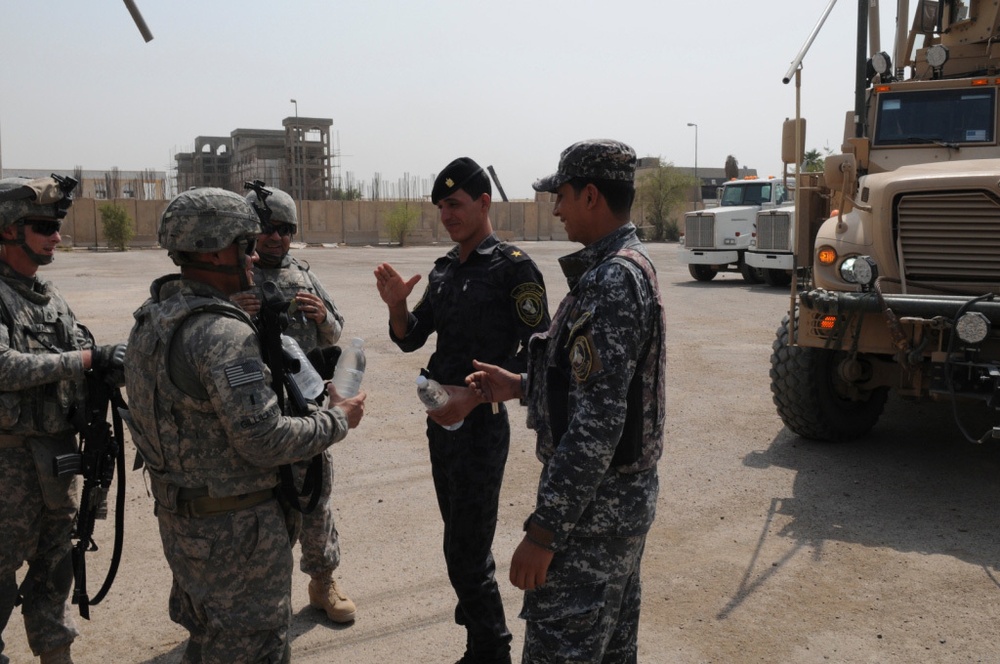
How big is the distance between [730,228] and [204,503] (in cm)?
1807

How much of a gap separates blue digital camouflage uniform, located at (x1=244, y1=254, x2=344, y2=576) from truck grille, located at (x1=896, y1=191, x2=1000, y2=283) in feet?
12.0

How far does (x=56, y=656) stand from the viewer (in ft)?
10.5

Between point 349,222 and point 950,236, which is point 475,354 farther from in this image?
point 349,222

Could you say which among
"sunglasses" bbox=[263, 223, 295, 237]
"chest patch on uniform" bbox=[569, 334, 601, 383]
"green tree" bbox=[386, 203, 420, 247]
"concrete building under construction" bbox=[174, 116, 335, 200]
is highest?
"concrete building under construction" bbox=[174, 116, 335, 200]

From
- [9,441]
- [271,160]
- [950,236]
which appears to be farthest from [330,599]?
[271,160]

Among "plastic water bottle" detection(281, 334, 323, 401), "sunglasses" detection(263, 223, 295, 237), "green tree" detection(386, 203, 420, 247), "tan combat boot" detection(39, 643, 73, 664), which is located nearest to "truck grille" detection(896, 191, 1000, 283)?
"sunglasses" detection(263, 223, 295, 237)

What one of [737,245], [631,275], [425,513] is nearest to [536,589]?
[631,275]

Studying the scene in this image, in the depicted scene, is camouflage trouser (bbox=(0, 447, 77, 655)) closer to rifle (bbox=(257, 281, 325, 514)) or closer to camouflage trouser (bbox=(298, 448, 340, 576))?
camouflage trouser (bbox=(298, 448, 340, 576))

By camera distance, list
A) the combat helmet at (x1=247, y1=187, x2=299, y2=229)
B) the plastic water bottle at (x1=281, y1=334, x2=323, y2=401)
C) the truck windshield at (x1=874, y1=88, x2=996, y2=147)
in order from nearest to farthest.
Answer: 1. the plastic water bottle at (x1=281, y1=334, x2=323, y2=401)
2. the combat helmet at (x1=247, y1=187, x2=299, y2=229)
3. the truck windshield at (x1=874, y1=88, x2=996, y2=147)

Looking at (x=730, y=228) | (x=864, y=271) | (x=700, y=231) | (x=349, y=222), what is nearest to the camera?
(x=864, y=271)

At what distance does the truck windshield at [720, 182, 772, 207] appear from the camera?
19594mm

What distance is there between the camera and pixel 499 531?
15.7 feet

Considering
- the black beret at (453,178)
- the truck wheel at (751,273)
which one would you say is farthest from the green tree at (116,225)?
the black beret at (453,178)

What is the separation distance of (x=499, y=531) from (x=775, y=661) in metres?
1.70
